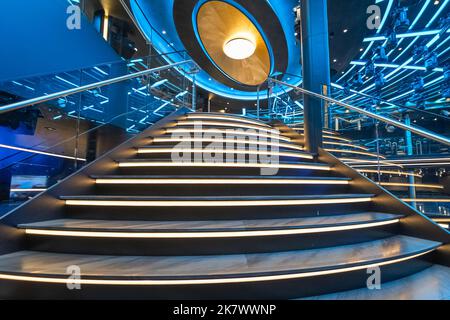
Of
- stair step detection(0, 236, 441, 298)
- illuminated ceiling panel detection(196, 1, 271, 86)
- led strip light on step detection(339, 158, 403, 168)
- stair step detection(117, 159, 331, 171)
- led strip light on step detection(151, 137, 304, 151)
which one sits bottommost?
stair step detection(0, 236, 441, 298)

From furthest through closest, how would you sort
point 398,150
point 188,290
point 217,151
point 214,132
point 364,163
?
point 398,150 → point 214,132 → point 364,163 → point 217,151 → point 188,290

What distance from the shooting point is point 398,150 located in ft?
11.1

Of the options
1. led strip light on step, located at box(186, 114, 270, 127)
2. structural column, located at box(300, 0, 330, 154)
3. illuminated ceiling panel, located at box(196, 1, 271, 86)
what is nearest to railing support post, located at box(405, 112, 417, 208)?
structural column, located at box(300, 0, 330, 154)

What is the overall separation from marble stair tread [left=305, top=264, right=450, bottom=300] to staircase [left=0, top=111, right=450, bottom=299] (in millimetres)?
27

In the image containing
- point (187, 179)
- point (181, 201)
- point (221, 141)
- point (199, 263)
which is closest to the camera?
point (199, 263)

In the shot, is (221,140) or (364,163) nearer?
(364,163)

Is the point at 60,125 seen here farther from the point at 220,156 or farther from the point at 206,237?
the point at 206,237

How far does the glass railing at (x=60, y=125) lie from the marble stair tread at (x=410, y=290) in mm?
2283

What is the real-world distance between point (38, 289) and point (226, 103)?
1742 cm

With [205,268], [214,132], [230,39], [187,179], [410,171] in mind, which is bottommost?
[205,268]

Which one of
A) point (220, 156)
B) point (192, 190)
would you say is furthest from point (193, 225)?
point (220, 156)

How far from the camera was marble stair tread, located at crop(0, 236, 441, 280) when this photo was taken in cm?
122

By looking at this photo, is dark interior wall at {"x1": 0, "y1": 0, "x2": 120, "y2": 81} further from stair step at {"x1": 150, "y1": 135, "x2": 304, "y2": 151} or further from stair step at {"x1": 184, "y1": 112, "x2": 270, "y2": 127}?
stair step at {"x1": 184, "y1": 112, "x2": 270, "y2": 127}

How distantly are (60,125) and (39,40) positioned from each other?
8.10ft
